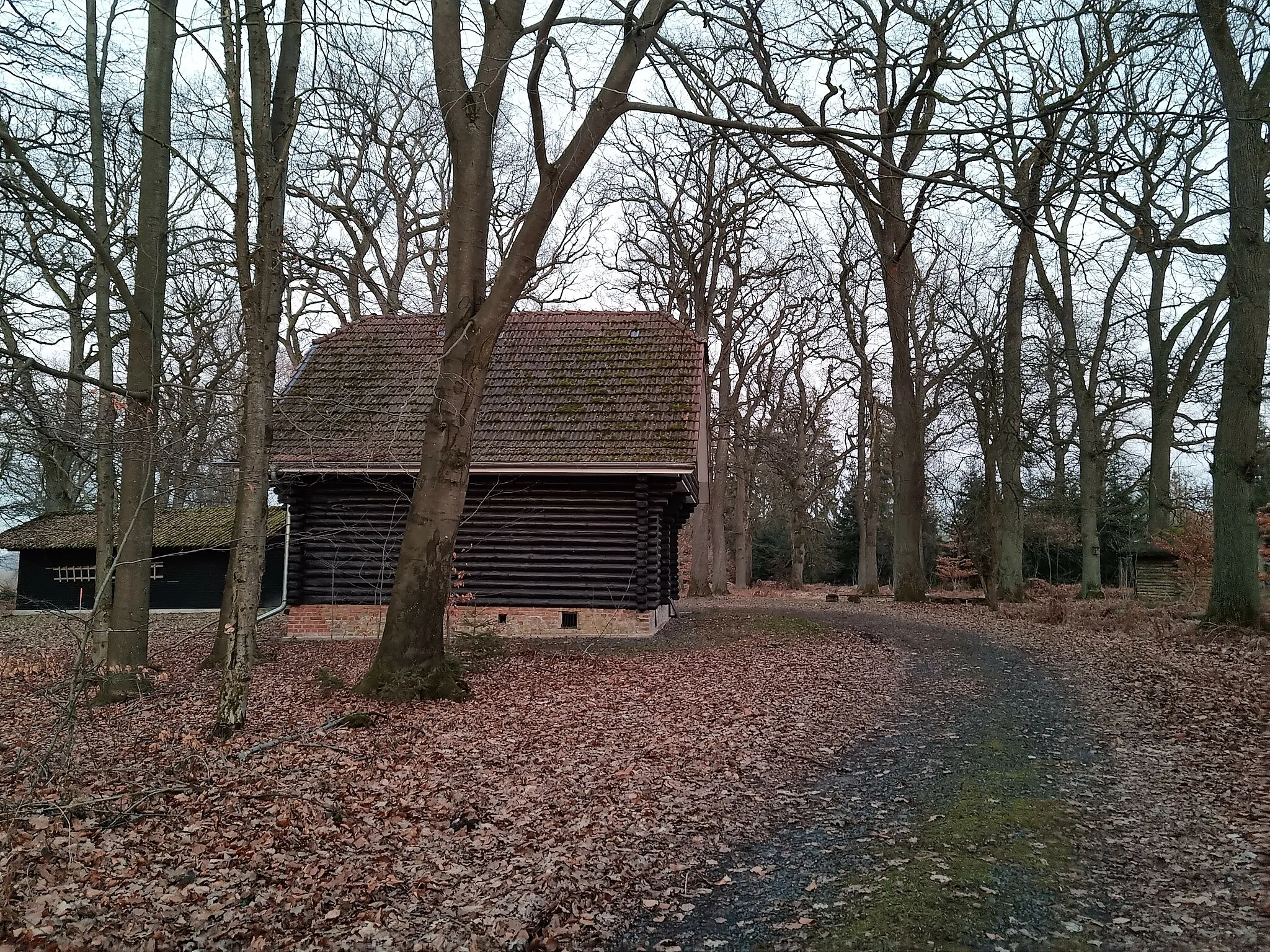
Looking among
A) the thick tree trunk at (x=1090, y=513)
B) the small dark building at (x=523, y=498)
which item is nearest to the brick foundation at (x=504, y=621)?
the small dark building at (x=523, y=498)

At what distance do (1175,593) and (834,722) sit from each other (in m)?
17.0

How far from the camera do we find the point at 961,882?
4441mm

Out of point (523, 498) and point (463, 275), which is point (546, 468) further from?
point (463, 275)

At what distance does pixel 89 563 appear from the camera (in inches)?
989

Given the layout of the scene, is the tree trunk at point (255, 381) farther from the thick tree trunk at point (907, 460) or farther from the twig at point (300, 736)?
the thick tree trunk at point (907, 460)

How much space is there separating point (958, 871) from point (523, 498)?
11601 mm

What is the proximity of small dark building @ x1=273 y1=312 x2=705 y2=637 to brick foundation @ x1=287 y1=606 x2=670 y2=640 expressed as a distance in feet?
0.08

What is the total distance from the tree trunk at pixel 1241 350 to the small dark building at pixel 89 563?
73.1 feet

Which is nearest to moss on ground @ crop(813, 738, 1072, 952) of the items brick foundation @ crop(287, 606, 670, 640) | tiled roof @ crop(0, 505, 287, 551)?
brick foundation @ crop(287, 606, 670, 640)

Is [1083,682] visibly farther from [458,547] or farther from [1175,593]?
[1175,593]

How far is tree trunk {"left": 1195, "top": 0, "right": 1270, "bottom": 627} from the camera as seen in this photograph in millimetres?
A: 12047

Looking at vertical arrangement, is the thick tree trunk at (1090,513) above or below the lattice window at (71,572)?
above

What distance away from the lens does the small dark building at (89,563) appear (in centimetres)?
2441

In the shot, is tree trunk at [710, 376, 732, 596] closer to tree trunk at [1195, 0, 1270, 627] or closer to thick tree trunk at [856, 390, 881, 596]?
thick tree trunk at [856, 390, 881, 596]
